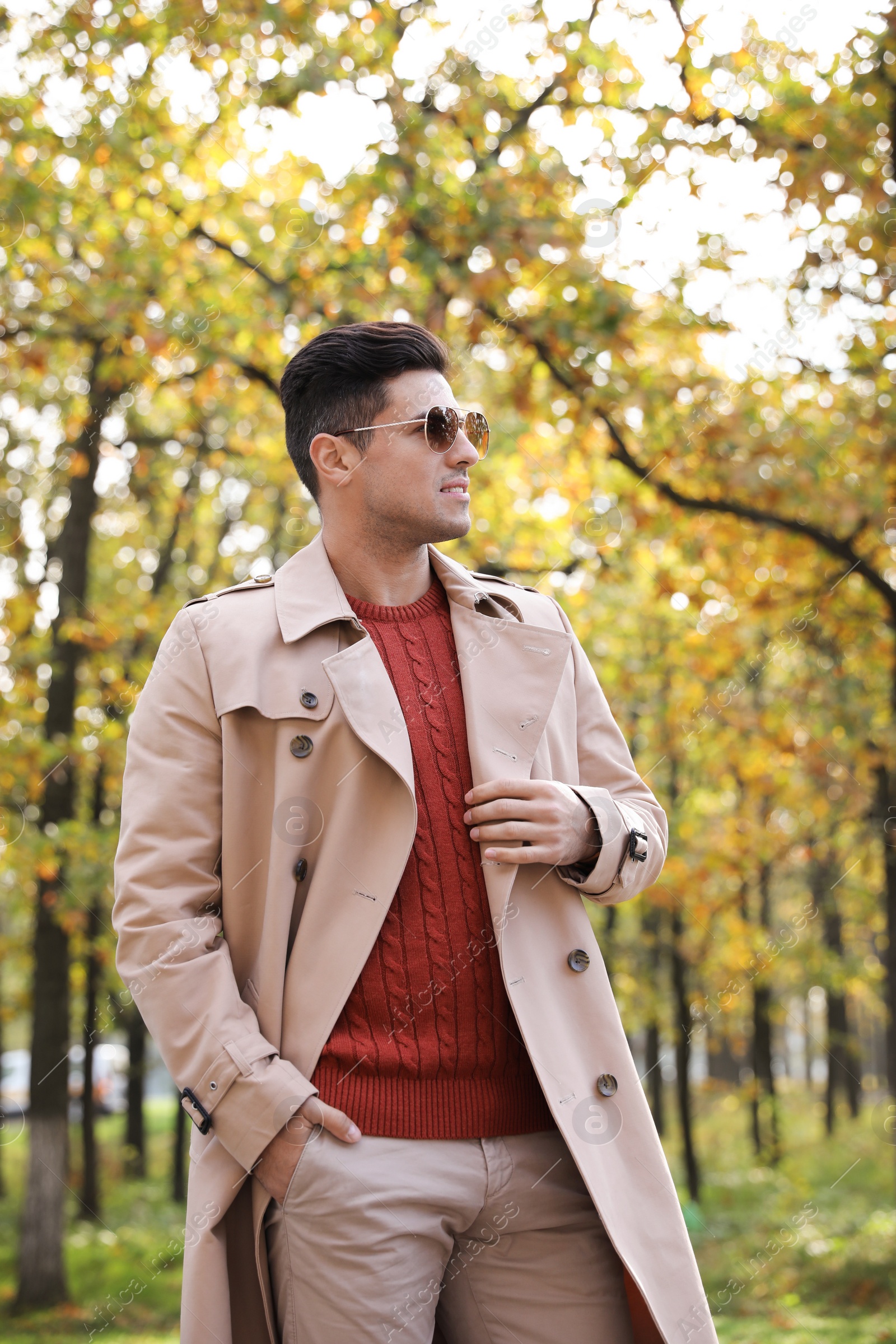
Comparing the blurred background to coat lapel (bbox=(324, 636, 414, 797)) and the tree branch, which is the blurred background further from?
coat lapel (bbox=(324, 636, 414, 797))

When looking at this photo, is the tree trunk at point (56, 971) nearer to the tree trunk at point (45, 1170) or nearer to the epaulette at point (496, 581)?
the tree trunk at point (45, 1170)

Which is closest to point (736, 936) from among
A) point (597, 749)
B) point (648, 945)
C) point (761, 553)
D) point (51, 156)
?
point (648, 945)

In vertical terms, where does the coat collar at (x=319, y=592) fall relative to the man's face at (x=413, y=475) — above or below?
below

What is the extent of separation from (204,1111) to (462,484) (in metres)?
1.31

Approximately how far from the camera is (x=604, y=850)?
212 cm

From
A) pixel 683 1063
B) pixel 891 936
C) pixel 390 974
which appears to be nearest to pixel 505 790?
pixel 390 974

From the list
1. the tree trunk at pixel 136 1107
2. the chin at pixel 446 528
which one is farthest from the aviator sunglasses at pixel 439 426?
the tree trunk at pixel 136 1107

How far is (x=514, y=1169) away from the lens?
199 centimetres

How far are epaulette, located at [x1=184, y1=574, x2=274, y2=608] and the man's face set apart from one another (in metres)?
0.25

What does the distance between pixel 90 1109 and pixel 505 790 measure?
1196cm

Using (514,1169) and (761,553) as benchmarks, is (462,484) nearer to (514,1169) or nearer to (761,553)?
(514,1169)

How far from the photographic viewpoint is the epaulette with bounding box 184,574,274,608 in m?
2.29

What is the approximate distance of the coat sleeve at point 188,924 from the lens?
74.5 inches

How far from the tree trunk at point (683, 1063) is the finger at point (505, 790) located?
12311 millimetres
